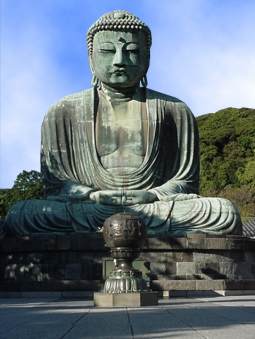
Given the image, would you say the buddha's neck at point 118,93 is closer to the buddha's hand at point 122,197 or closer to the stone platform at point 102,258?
the buddha's hand at point 122,197

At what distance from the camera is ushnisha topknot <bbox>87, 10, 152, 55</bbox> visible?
15664mm

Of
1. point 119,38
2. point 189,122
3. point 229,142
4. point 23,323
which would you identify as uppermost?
point 229,142

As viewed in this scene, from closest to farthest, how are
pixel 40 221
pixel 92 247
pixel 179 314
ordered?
pixel 179 314, pixel 92 247, pixel 40 221

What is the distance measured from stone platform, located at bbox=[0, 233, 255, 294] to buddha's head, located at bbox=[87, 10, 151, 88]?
4.28 meters

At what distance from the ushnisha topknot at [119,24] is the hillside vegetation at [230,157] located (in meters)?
25.7

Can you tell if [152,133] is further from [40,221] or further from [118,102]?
[40,221]

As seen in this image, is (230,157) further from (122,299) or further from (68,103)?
(122,299)

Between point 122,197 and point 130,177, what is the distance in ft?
2.90

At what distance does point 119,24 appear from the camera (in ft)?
51.4

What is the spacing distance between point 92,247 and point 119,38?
17.0 ft

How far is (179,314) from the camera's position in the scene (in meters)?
7.02

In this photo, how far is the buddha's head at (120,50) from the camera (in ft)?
51.1

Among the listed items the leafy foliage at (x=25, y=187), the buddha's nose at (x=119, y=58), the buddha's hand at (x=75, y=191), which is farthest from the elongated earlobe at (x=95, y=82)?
the leafy foliage at (x=25, y=187)

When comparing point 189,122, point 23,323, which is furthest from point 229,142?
point 23,323
